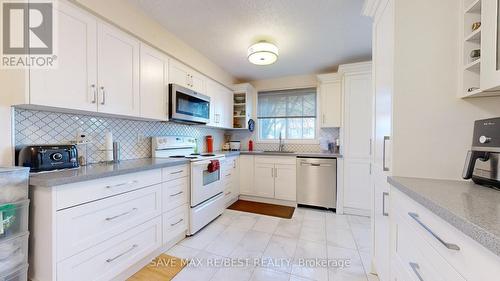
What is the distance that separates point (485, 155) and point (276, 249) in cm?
173

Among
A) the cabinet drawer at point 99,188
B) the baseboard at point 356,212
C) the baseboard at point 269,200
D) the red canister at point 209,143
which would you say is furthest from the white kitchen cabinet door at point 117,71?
the baseboard at point 356,212

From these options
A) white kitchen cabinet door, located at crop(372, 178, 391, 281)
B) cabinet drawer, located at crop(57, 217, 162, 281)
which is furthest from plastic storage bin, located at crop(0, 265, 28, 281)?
white kitchen cabinet door, located at crop(372, 178, 391, 281)

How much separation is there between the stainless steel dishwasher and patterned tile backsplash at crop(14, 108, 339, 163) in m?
1.94

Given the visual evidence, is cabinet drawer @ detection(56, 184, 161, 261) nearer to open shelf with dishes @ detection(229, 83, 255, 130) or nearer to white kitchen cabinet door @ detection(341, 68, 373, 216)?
open shelf with dishes @ detection(229, 83, 255, 130)

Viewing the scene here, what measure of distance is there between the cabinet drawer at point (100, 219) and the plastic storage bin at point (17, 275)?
0.69 ft

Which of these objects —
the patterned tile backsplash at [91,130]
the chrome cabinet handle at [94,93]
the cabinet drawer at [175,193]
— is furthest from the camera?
the cabinet drawer at [175,193]

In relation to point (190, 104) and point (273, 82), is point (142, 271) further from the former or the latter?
point (273, 82)

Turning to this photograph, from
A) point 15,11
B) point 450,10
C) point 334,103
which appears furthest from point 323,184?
point 15,11

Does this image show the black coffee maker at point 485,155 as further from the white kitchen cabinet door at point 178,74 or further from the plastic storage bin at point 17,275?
the white kitchen cabinet door at point 178,74

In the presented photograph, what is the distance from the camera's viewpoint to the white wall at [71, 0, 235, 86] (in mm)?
1636

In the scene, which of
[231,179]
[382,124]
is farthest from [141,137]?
[382,124]

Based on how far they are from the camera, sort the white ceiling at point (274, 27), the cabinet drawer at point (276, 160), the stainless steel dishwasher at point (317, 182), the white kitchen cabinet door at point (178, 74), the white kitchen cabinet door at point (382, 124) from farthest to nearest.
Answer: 1. the cabinet drawer at point (276, 160)
2. the stainless steel dishwasher at point (317, 182)
3. the white kitchen cabinet door at point (178, 74)
4. the white ceiling at point (274, 27)
5. the white kitchen cabinet door at point (382, 124)

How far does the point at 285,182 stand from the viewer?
340cm

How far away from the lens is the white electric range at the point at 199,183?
2.29 metres
